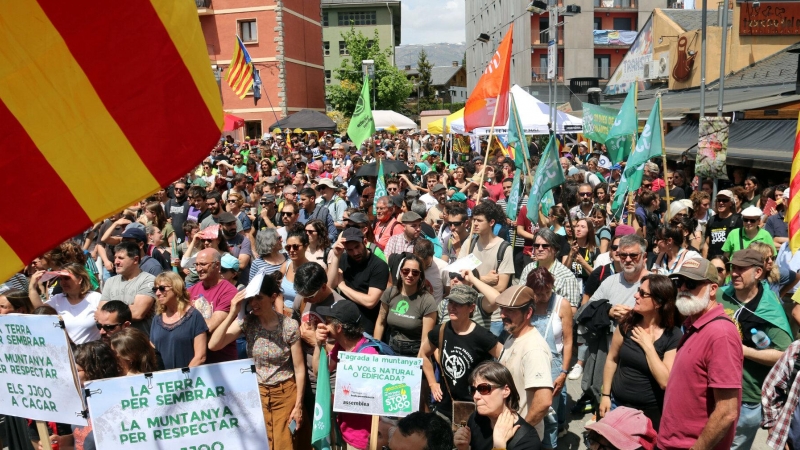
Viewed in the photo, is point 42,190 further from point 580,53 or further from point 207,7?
point 580,53

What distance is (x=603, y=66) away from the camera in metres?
56.3

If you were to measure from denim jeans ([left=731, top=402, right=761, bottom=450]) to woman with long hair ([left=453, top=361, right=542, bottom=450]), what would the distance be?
1.68 m

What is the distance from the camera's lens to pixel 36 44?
2031 mm

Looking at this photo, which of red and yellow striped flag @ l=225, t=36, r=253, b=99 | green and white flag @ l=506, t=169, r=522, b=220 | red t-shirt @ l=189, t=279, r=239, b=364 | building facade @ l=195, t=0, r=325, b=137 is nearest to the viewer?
red t-shirt @ l=189, t=279, r=239, b=364

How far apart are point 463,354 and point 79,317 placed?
9.66 ft

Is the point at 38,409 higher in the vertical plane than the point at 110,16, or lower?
lower

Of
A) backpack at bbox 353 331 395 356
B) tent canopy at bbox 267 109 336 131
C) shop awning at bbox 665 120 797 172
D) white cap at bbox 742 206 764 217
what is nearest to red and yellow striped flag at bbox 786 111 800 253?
white cap at bbox 742 206 764 217

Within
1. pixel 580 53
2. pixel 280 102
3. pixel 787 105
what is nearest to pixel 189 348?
pixel 787 105

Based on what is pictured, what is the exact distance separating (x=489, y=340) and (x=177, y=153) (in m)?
2.90

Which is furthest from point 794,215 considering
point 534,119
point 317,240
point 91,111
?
point 534,119

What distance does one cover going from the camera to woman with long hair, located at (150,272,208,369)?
477 centimetres

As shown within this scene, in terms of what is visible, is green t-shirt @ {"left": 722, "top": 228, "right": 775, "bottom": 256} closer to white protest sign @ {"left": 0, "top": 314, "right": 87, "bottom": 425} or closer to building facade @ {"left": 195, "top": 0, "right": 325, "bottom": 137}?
white protest sign @ {"left": 0, "top": 314, "right": 87, "bottom": 425}

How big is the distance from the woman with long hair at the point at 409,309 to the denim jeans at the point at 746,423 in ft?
7.01

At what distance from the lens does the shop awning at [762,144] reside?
41.4ft
